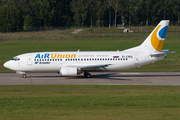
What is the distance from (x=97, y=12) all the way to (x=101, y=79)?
104m

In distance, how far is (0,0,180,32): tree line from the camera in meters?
136

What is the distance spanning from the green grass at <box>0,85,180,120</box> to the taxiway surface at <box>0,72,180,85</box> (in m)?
3.23

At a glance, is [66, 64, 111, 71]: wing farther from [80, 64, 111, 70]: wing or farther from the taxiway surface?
the taxiway surface

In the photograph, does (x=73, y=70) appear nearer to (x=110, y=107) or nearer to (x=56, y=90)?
(x=56, y=90)

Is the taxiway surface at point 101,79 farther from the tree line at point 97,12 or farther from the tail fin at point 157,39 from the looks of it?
the tree line at point 97,12

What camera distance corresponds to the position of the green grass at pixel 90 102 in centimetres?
1965

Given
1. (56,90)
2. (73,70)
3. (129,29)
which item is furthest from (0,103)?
(129,29)

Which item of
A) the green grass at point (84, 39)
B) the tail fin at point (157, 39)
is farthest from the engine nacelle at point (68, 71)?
the green grass at point (84, 39)

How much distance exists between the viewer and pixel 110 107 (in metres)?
21.7

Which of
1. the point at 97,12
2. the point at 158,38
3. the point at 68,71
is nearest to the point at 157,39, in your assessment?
the point at 158,38

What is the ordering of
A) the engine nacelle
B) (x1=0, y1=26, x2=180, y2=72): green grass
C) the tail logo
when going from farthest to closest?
(x1=0, y1=26, x2=180, y2=72): green grass < the tail logo < the engine nacelle

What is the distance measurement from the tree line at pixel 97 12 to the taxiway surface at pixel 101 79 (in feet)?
312

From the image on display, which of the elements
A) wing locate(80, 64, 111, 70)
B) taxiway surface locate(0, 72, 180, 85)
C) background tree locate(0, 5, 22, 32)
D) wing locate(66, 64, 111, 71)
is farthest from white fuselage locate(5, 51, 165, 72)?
background tree locate(0, 5, 22, 32)

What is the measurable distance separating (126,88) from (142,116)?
10.6 m
